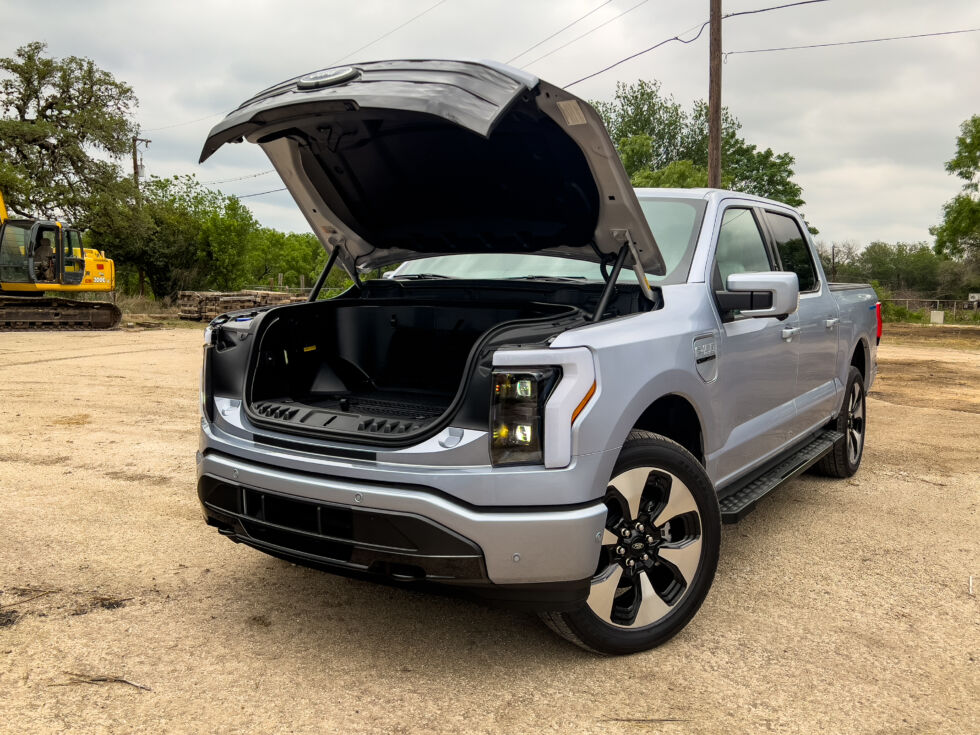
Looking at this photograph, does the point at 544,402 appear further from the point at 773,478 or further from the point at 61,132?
the point at 61,132

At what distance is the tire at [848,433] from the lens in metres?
5.69

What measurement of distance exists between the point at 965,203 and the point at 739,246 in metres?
46.2

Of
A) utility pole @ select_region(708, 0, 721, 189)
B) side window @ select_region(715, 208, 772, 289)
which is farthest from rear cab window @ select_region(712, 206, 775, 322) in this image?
utility pole @ select_region(708, 0, 721, 189)

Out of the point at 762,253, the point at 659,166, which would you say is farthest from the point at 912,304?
the point at 762,253

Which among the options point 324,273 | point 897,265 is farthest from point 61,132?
point 897,265

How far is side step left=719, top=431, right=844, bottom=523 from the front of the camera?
3598mm

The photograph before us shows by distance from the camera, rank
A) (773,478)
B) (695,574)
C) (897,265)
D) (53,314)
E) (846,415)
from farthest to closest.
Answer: (897,265) < (53,314) < (846,415) < (773,478) < (695,574)

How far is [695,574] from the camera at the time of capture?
3.21m

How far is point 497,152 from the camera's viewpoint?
360 cm

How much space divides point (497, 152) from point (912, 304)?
49989 mm

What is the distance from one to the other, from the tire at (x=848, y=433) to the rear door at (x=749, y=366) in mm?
1319

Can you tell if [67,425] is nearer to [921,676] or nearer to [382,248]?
[382,248]

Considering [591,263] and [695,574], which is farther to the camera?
[591,263]

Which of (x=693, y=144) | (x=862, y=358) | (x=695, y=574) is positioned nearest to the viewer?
(x=695, y=574)
